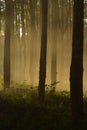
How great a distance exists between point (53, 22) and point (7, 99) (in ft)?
38.4

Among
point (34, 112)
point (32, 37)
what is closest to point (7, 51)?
point (34, 112)

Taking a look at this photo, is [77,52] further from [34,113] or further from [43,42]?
[43,42]

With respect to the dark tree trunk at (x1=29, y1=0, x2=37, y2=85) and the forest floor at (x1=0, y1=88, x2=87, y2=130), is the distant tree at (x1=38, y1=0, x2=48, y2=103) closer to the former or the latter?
the forest floor at (x1=0, y1=88, x2=87, y2=130)

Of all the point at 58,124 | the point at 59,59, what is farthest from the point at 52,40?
the point at 58,124

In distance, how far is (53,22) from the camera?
92.5 feet

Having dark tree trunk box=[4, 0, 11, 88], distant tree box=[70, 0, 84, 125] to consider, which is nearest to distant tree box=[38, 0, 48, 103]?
distant tree box=[70, 0, 84, 125]

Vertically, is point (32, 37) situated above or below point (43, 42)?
above

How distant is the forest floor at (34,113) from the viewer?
1292 centimetres

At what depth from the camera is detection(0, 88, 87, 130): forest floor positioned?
1292 centimetres

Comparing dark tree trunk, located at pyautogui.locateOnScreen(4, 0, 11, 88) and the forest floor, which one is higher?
dark tree trunk, located at pyautogui.locateOnScreen(4, 0, 11, 88)

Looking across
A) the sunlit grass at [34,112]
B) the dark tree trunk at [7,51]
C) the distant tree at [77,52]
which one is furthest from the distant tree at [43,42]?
the dark tree trunk at [7,51]

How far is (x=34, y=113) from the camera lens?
587 inches

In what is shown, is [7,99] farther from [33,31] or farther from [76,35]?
[33,31]

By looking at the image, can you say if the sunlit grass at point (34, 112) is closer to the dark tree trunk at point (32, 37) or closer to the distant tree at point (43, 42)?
the distant tree at point (43, 42)
